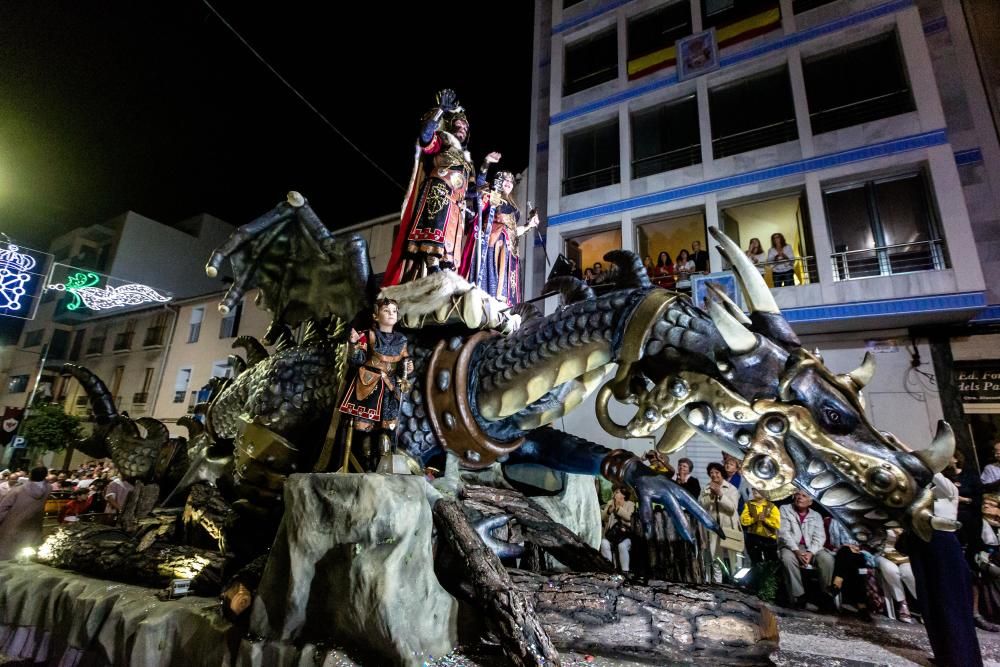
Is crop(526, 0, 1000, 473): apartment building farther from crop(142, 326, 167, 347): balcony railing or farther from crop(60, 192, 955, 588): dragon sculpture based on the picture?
crop(142, 326, 167, 347): balcony railing

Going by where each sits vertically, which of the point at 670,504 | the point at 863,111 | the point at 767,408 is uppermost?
the point at 863,111

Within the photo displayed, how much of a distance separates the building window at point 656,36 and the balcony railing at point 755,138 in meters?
2.79

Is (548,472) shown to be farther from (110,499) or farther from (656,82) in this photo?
(656,82)

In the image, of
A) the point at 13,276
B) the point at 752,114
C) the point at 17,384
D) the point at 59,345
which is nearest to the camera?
the point at 13,276

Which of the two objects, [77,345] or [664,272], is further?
[77,345]

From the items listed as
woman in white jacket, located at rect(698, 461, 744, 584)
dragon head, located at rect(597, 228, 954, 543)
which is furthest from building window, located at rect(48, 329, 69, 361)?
dragon head, located at rect(597, 228, 954, 543)

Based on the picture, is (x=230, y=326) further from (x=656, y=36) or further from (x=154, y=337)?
(x=656, y=36)

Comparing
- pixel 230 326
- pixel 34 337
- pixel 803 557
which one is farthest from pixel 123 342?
pixel 803 557

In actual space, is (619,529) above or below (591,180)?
below

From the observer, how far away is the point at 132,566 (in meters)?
3.08

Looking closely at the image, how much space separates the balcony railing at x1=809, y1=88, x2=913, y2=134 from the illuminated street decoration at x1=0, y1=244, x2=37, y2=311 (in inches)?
622

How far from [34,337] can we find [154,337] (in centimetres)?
689

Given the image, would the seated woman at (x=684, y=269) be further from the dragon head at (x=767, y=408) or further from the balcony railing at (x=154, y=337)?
the balcony railing at (x=154, y=337)

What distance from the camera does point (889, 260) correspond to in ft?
28.1
